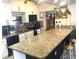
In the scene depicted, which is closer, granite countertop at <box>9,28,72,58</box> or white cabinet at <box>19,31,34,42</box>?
granite countertop at <box>9,28,72,58</box>

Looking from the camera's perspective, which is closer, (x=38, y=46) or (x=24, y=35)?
(x=38, y=46)

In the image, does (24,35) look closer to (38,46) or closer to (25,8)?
(25,8)

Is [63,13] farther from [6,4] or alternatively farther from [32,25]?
[6,4]

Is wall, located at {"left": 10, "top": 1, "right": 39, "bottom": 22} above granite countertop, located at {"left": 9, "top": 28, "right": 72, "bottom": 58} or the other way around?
above

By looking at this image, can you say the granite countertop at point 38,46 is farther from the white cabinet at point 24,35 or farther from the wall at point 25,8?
the wall at point 25,8

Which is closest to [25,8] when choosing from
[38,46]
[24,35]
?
[24,35]

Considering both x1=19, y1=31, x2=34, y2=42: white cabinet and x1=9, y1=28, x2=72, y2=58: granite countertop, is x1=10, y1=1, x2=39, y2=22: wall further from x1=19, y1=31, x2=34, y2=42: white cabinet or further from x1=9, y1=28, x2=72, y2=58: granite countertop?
x1=9, y1=28, x2=72, y2=58: granite countertop

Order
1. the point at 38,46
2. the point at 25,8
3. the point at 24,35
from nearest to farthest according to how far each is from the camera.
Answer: the point at 38,46
the point at 24,35
the point at 25,8

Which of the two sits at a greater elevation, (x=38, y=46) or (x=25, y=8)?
(x=25, y=8)

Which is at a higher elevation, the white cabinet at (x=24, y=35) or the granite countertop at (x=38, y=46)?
the granite countertop at (x=38, y=46)

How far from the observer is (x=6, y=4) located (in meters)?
4.42

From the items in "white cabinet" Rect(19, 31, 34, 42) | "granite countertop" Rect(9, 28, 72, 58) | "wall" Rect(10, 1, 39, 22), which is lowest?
"white cabinet" Rect(19, 31, 34, 42)

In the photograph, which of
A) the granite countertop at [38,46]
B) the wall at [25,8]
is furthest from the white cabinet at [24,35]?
the granite countertop at [38,46]

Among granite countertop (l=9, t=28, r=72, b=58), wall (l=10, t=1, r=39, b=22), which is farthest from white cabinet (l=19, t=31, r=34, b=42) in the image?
granite countertop (l=9, t=28, r=72, b=58)
